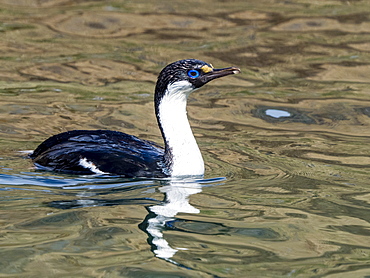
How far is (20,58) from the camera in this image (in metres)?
12.1

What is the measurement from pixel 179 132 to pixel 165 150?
231mm

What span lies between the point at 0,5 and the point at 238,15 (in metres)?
4.66

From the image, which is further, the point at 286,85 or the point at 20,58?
the point at 20,58

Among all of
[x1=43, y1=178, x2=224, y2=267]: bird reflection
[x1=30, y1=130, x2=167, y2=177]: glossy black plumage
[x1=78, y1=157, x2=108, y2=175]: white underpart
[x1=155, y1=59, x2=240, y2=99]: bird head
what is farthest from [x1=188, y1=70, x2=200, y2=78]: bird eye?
[x1=78, y1=157, x2=108, y2=175]: white underpart

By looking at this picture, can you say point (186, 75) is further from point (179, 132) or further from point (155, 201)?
point (155, 201)

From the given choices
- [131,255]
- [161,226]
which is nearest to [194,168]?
[161,226]

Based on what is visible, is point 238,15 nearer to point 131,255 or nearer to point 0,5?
point 0,5

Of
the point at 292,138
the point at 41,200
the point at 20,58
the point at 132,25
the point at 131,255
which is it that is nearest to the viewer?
the point at 131,255

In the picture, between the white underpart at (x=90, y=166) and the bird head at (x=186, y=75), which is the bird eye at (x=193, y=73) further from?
the white underpart at (x=90, y=166)

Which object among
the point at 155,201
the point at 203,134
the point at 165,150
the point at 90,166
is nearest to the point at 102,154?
the point at 90,166

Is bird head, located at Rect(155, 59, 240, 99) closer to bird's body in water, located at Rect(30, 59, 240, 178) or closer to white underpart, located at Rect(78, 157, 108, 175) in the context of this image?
bird's body in water, located at Rect(30, 59, 240, 178)

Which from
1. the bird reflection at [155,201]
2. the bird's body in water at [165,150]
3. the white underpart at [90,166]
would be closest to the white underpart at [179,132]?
the bird's body in water at [165,150]

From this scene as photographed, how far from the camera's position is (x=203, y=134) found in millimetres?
9219

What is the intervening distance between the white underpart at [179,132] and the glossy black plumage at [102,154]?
0.61 ft
